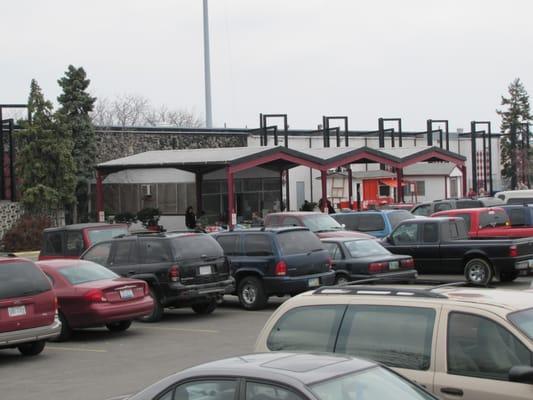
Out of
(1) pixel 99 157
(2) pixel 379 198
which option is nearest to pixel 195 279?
(1) pixel 99 157

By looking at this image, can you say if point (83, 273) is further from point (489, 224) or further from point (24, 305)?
point (489, 224)

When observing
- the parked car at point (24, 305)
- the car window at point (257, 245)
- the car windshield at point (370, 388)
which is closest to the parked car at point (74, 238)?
the car window at point (257, 245)

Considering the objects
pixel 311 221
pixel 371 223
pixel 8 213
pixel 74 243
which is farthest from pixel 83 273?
pixel 8 213

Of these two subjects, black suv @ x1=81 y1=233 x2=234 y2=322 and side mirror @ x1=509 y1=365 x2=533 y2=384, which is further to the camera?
black suv @ x1=81 y1=233 x2=234 y2=322

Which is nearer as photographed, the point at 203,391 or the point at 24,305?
the point at 203,391

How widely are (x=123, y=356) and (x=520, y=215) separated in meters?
15.2

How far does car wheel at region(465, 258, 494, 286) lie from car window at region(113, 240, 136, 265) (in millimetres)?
8285

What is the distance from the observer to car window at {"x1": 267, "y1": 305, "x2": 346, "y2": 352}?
735 centimetres

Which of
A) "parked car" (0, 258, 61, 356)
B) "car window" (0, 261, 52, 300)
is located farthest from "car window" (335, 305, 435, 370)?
"car window" (0, 261, 52, 300)

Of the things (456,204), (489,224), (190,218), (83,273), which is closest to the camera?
(83,273)

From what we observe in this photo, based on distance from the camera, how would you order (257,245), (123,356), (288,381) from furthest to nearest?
(257,245) → (123,356) → (288,381)

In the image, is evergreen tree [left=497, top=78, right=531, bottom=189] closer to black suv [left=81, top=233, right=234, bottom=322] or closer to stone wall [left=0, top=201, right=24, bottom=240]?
stone wall [left=0, top=201, right=24, bottom=240]

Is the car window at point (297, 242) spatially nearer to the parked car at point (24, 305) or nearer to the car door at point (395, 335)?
the parked car at point (24, 305)

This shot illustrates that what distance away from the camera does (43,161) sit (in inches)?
1779
